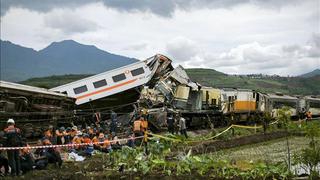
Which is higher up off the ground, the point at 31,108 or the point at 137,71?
the point at 137,71

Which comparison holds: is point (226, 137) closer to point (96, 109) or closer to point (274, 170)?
point (96, 109)

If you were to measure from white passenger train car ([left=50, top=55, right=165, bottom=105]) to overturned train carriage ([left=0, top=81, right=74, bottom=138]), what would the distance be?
4.91 metres

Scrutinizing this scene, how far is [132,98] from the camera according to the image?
116 ft

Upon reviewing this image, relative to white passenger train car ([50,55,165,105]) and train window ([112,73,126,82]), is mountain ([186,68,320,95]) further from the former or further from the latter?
train window ([112,73,126,82])

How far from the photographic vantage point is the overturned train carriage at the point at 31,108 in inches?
874

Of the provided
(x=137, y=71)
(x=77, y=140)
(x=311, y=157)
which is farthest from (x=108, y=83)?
(x=311, y=157)

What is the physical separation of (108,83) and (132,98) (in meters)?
2.56

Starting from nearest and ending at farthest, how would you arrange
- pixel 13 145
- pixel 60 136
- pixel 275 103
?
pixel 13 145
pixel 60 136
pixel 275 103

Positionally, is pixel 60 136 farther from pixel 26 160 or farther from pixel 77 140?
pixel 26 160

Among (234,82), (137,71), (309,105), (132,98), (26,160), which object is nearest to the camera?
(26,160)

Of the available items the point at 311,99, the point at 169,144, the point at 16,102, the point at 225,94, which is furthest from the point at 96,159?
the point at 311,99

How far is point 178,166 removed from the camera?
13.2 m

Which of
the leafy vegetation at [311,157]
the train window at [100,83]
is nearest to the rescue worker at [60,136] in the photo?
the leafy vegetation at [311,157]

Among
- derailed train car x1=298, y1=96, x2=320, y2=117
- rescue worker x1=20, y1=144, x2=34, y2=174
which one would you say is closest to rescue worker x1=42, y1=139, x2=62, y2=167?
rescue worker x1=20, y1=144, x2=34, y2=174
